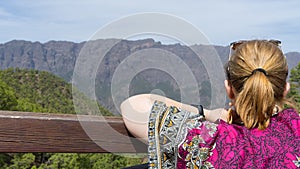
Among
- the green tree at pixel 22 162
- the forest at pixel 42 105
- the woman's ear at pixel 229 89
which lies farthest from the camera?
the forest at pixel 42 105

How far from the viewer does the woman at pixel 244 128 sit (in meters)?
1.12

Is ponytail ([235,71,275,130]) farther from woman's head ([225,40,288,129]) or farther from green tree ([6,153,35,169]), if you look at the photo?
green tree ([6,153,35,169])

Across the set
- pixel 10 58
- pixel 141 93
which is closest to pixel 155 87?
pixel 141 93

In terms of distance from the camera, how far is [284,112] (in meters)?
1.22

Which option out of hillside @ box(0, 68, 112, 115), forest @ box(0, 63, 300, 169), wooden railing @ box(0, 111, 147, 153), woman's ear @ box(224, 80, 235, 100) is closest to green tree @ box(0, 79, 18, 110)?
forest @ box(0, 63, 300, 169)

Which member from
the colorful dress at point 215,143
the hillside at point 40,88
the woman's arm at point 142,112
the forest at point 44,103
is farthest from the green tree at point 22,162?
the colorful dress at point 215,143

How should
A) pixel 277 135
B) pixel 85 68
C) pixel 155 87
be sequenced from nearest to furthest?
1. pixel 277 135
2. pixel 85 68
3. pixel 155 87

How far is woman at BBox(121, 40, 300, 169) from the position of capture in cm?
112

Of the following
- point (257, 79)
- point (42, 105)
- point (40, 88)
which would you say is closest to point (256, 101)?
point (257, 79)

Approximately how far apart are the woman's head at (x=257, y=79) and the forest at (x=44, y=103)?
0.41 m

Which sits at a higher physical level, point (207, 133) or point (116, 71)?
point (116, 71)

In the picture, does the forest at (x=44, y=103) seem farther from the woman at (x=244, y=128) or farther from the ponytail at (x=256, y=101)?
the ponytail at (x=256, y=101)

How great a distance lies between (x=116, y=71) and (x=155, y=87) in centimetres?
16

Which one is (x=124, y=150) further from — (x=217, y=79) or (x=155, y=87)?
(x=217, y=79)
